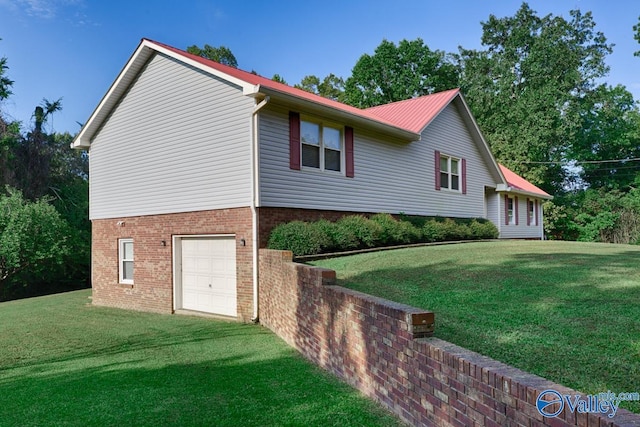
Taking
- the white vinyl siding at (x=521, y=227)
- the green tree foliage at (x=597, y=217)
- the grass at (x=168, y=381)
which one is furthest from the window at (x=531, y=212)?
the grass at (x=168, y=381)

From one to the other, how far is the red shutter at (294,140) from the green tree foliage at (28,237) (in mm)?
15443

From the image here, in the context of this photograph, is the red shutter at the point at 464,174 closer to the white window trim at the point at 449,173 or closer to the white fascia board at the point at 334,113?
the white window trim at the point at 449,173

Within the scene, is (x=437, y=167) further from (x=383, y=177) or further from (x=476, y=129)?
(x=383, y=177)

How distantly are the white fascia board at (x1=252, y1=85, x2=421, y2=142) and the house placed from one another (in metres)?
0.03

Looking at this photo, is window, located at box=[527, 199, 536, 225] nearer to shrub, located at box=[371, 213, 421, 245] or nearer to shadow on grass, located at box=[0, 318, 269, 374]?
shrub, located at box=[371, 213, 421, 245]

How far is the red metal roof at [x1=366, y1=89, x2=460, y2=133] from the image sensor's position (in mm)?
14698

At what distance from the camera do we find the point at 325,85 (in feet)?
127

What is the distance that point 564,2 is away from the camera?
1313 inches

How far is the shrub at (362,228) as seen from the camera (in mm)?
11070

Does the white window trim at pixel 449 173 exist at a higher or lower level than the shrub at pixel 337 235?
higher

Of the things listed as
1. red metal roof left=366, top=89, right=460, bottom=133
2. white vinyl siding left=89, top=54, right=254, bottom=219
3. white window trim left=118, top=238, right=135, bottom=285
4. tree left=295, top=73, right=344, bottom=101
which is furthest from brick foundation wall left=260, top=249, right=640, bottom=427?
tree left=295, top=73, right=344, bottom=101

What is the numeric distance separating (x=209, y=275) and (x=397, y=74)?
30065mm

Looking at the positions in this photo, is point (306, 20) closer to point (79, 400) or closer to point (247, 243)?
point (247, 243)

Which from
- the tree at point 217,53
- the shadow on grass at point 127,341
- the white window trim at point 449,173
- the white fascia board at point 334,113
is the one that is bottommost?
the shadow on grass at point 127,341
